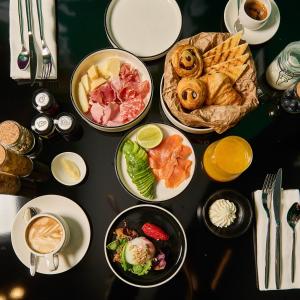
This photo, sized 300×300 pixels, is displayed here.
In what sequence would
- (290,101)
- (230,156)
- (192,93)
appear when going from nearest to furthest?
(192,93) < (230,156) < (290,101)

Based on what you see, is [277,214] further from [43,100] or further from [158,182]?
[43,100]

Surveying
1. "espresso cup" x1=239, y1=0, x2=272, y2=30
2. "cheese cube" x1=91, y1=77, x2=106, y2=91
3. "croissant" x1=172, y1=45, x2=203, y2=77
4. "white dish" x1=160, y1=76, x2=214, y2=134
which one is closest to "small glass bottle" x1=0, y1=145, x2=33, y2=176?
"cheese cube" x1=91, y1=77, x2=106, y2=91

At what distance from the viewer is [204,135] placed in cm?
149

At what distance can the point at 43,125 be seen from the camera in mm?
1414

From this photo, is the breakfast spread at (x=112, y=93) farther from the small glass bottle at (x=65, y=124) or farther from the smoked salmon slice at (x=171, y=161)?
the smoked salmon slice at (x=171, y=161)

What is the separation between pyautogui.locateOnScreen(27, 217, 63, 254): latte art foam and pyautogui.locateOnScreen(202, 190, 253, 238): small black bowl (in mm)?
571

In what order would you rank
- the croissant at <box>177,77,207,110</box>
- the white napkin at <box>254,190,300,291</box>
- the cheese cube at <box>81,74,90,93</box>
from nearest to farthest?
the croissant at <box>177,77,207,110</box>, the white napkin at <box>254,190,300,291</box>, the cheese cube at <box>81,74,90,93</box>

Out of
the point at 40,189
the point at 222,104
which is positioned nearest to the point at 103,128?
the point at 40,189

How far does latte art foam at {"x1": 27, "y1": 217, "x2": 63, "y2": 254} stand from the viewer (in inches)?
50.9

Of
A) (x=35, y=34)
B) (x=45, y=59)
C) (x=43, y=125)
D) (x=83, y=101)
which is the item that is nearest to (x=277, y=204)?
(x=83, y=101)

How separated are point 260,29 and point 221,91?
42 cm

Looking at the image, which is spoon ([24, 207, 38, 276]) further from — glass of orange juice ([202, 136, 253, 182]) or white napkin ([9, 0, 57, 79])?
glass of orange juice ([202, 136, 253, 182])

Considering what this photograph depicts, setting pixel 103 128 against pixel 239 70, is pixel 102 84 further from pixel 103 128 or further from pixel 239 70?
pixel 239 70

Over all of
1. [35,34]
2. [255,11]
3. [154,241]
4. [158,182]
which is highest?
[255,11]
